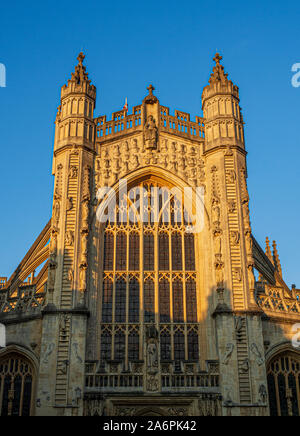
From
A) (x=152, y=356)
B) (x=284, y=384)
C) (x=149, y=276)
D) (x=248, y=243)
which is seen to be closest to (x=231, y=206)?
(x=248, y=243)

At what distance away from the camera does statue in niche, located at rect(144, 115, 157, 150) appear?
2650 cm

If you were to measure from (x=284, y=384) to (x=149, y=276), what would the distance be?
6.80 m

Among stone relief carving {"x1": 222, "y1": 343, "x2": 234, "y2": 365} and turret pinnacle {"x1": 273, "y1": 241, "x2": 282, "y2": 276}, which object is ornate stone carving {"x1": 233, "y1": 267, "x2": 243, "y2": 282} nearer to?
stone relief carving {"x1": 222, "y1": 343, "x2": 234, "y2": 365}

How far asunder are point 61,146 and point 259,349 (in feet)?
39.4

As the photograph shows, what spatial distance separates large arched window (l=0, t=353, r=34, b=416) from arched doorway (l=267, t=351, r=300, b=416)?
30.2ft

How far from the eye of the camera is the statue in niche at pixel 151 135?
26.5 meters

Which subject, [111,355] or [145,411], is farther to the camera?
[111,355]

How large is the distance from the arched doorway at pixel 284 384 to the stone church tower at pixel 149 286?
4 cm

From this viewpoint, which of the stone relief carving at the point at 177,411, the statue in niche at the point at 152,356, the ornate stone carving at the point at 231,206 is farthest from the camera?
the ornate stone carving at the point at 231,206

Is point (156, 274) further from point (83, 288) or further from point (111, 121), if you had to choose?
point (111, 121)

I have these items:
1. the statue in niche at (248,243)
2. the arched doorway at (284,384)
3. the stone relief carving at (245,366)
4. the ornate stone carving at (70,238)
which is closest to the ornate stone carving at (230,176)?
the statue in niche at (248,243)

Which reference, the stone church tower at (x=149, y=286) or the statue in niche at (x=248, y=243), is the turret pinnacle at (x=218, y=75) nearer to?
the stone church tower at (x=149, y=286)
